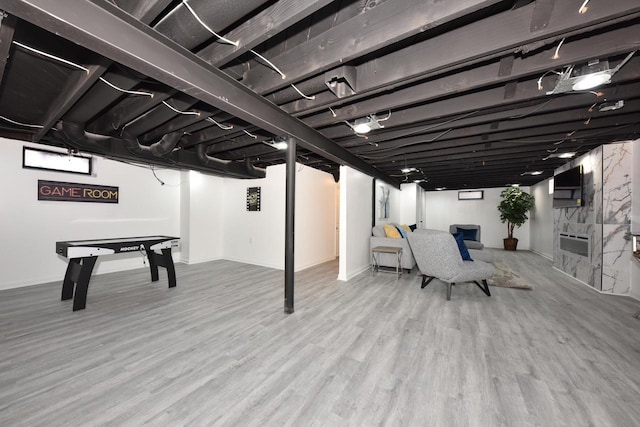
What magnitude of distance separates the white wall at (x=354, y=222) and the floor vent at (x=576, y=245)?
→ 395 cm

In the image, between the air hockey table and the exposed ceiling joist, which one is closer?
the exposed ceiling joist

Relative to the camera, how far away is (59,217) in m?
4.33

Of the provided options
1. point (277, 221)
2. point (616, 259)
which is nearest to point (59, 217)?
point (277, 221)

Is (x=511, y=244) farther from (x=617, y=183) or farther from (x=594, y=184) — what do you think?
(x=617, y=183)

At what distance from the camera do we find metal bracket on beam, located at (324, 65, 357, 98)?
2.07 meters

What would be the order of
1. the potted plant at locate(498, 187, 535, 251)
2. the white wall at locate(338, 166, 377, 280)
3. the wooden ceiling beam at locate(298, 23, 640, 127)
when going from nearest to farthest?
1. the wooden ceiling beam at locate(298, 23, 640, 127)
2. the white wall at locate(338, 166, 377, 280)
3. the potted plant at locate(498, 187, 535, 251)

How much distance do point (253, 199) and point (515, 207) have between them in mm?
8837

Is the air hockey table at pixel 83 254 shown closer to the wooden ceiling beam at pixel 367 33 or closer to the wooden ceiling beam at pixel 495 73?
the wooden ceiling beam at pixel 495 73

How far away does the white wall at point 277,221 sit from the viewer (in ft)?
18.1

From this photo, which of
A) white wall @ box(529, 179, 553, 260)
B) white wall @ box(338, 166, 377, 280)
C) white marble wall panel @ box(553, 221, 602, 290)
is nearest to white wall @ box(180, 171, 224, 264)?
white wall @ box(338, 166, 377, 280)

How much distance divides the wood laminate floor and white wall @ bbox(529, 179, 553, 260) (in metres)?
4.24

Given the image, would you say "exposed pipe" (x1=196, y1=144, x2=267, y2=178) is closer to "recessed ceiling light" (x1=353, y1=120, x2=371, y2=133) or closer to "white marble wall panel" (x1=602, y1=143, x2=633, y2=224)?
"recessed ceiling light" (x1=353, y1=120, x2=371, y2=133)

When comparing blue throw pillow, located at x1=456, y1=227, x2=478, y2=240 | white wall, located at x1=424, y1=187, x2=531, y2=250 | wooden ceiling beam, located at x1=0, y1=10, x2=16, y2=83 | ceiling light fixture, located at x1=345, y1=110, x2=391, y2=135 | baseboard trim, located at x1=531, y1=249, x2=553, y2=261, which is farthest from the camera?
white wall, located at x1=424, y1=187, x2=531, y2=250

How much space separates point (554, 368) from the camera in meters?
1.88
